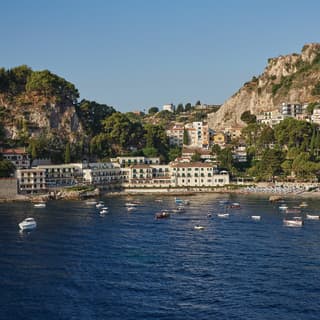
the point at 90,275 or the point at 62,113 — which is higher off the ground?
the point at 62,113

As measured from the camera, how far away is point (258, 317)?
2869cm

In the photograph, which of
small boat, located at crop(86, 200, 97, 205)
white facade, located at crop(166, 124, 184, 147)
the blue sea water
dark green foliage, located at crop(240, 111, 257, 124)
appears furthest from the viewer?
dark green foliage, located at crop(240, 111, 257, 124)

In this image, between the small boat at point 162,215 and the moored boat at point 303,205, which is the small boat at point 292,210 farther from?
the small boat at point 162,215

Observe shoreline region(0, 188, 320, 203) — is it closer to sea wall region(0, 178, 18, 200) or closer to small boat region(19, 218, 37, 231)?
sea wall region(0, 178, 18, 200)

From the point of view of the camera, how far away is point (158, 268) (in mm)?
38000

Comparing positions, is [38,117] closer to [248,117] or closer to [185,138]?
[185,138]

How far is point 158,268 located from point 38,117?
2721 inches

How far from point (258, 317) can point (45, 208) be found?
42828 millimetres

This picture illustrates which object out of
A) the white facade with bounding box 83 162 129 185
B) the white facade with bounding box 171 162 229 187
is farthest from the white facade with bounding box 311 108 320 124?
the white facade with bounding box 83 162 129 185

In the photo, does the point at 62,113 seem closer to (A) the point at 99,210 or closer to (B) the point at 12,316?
(A) the point at 99,210


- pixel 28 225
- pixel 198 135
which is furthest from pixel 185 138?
pixel 28 225

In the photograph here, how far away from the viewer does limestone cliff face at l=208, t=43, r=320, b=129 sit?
137 metres

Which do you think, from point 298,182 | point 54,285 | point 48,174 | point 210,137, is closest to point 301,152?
point 298,182

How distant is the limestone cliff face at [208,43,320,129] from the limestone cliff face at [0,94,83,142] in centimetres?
4947
